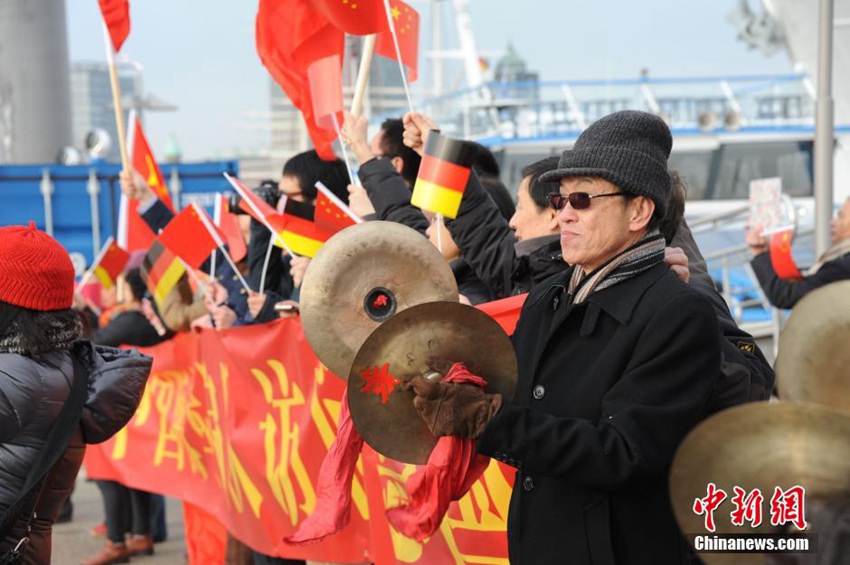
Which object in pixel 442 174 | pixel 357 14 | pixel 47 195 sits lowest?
pixel 47 195

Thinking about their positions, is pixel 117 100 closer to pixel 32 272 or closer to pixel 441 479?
pixel 32 272

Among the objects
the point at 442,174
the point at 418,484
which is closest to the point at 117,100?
the point at 442,174

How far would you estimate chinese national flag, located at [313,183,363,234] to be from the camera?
16.4 ft

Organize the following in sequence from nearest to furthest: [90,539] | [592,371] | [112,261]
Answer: [592,371] → [90,539] → [112,261]

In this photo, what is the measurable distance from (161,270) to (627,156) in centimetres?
509

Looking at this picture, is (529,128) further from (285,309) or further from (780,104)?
(285,309)

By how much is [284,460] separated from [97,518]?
4548mm

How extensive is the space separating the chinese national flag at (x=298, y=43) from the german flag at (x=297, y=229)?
304mm

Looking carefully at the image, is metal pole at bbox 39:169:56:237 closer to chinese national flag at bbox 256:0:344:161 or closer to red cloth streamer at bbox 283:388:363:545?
chinese national flag at bbox 256:0:344:161

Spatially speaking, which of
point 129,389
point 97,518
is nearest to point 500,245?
point 129,389

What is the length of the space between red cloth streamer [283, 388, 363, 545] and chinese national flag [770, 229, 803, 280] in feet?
13.9

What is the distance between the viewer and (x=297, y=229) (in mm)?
5496

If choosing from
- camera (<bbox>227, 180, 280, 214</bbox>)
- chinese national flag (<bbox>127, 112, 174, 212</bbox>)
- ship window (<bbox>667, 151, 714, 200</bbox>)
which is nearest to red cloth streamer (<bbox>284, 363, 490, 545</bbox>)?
camera (<bbox>227, 180, 280, 214</bbox>)

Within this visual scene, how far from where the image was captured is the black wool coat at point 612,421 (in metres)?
2.56
